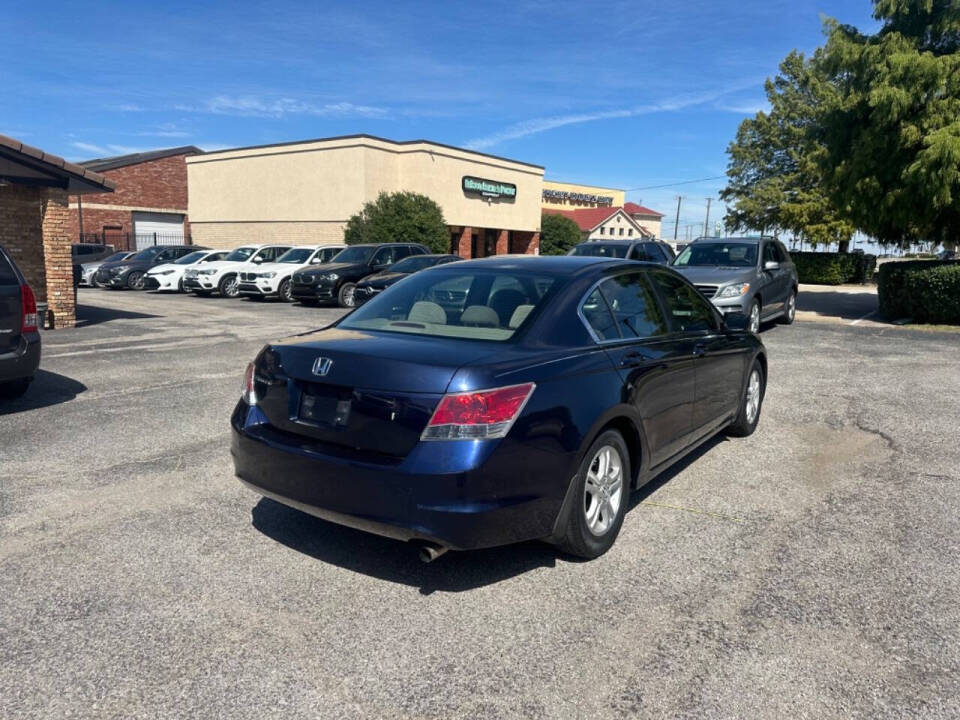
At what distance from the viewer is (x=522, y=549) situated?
4.07 metres

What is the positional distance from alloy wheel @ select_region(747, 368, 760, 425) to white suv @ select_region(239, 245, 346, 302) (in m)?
15.8

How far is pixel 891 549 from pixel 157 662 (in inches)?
147

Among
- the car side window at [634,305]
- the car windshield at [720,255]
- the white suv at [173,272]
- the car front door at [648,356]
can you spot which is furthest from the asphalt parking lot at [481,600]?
the white suv at [173,272]

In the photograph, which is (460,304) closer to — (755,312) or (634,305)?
(634,305)

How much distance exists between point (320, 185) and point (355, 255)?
53.8ft

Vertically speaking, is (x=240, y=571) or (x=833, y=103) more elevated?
(x=833, y=103)

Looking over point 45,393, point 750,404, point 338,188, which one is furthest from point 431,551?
point 338,188

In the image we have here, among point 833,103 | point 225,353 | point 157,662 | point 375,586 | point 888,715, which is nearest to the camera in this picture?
point 888,715

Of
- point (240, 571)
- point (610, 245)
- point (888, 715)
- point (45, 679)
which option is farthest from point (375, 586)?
point (610, 245)

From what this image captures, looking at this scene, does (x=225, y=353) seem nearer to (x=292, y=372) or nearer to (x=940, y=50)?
(x=292, y=372)

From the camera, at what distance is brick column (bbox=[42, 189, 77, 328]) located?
45.0 feet

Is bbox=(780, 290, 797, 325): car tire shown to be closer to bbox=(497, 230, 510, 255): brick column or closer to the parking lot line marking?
the parking lot line marking

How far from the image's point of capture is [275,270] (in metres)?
21.4

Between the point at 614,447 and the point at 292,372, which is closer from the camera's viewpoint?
the point at 292,372
